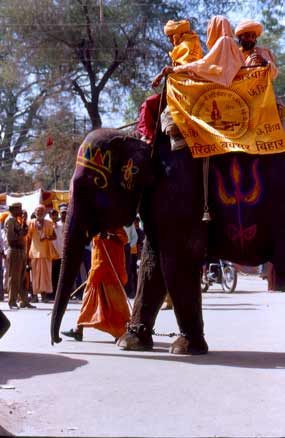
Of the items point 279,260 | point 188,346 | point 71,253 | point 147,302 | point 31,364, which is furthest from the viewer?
point 147,302

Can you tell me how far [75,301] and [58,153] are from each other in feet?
73.8

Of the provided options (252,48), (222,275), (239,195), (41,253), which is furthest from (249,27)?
(222,275)

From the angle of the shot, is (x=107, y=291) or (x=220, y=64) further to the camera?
(x=107, y=291)

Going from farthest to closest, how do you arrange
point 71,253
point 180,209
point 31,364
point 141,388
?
point 71,253, point 180,209, point 31,364, point 141,388

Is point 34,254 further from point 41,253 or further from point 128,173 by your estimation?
point 128,173

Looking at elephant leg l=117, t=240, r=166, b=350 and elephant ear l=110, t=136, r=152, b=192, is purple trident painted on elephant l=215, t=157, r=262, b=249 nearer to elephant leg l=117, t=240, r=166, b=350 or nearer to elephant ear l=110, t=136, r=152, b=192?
elephant ear l=110, t=136, r=152, b=192

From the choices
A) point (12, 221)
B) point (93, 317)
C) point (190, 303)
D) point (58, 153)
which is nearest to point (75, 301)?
point (12, 221)

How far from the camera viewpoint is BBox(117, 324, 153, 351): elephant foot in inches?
360

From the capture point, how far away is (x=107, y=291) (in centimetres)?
979

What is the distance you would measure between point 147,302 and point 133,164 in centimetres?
142

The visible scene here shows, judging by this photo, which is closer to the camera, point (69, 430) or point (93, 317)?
point (69, 430)

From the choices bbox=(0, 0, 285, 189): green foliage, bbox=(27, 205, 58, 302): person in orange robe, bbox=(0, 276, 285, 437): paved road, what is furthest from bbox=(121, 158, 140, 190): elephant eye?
bbox=(0, 0, 285, 189): green foliage

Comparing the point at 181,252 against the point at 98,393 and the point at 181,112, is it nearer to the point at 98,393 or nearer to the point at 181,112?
the point at 181,112

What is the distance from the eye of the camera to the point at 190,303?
337 inches
